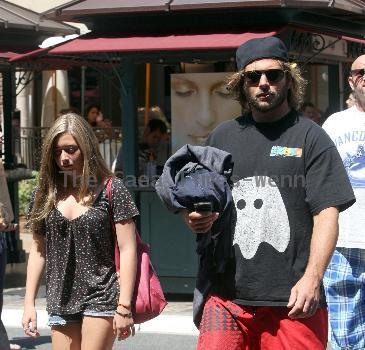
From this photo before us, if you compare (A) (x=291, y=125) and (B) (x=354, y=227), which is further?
(B) (x=354, y=227)

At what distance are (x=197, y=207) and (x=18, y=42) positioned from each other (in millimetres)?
8346

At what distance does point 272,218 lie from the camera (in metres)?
4.71

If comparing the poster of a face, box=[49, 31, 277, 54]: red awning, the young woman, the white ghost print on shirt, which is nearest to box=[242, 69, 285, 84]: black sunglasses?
the white ghost print on shirt

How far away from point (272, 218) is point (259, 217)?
0.06m

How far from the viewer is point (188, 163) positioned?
4.79 meters

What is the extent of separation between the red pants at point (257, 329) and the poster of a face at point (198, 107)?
624 cm

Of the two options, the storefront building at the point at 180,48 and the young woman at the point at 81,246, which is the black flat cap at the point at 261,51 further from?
the storefront building at the point at 180,48

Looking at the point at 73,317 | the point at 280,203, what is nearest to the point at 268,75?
the point at 280,203

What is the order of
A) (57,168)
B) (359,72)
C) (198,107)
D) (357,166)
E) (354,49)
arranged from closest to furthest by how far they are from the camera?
(57,168)
(357,166)
(359,72)
(198,107)
(354,49)

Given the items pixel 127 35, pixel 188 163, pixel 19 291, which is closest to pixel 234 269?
pixel 188 163

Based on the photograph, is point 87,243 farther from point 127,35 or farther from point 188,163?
point 127,35

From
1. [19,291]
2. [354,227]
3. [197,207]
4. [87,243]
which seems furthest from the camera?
[19,291]

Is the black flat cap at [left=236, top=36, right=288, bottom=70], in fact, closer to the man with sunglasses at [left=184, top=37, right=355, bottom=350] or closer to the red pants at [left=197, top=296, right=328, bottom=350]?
the man with sunglasses at [left=184, top=37, right=355, bottom=350]

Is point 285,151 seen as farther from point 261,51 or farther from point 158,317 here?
→ point 158,317
